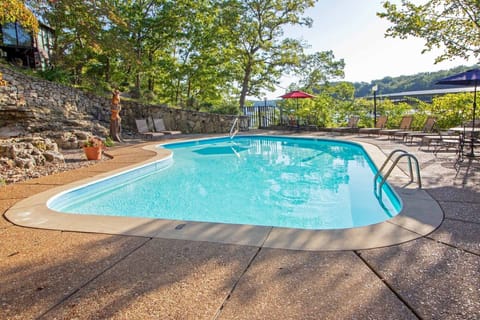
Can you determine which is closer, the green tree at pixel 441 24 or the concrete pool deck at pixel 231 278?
the concrete pool deck at pixel 231 278

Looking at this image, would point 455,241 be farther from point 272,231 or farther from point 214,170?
point 214,170

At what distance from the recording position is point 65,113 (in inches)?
422

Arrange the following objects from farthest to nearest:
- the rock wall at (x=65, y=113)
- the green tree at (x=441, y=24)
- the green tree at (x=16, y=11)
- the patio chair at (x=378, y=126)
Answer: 1. the patio chair at (x=378, y=126)
2. the rock wall at (x=65, y=113)
3. the green tree at (x=441, y=24)
4. the green tree at (x=16, y=11)

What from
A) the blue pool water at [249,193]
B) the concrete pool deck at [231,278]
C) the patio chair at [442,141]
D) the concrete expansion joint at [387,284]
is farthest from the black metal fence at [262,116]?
the concrete expansion joint at [387,284]

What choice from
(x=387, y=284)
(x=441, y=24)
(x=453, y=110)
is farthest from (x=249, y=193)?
(x=453, y=110)

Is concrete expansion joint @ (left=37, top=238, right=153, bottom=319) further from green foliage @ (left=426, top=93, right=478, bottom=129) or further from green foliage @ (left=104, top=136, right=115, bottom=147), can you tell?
green foliage @ (left=426, top=93, right=478, bottom=129)

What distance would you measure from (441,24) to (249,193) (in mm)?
8616

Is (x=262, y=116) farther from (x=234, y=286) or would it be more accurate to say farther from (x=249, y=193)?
(x=234, y=286)

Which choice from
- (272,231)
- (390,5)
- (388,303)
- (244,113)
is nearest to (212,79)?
(244,113)

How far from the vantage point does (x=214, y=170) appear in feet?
24.8

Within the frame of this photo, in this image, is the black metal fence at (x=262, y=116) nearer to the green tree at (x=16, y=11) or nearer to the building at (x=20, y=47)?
the building at (x=20, y=47)

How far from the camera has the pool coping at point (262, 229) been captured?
2.44 meters

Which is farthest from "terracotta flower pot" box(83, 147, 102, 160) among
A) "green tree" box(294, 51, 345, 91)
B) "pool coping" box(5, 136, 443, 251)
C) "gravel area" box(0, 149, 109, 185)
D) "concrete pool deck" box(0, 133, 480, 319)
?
"green tree" box(294, 51, 345, 91)

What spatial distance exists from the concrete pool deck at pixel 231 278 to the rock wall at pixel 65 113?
541 centimetres
